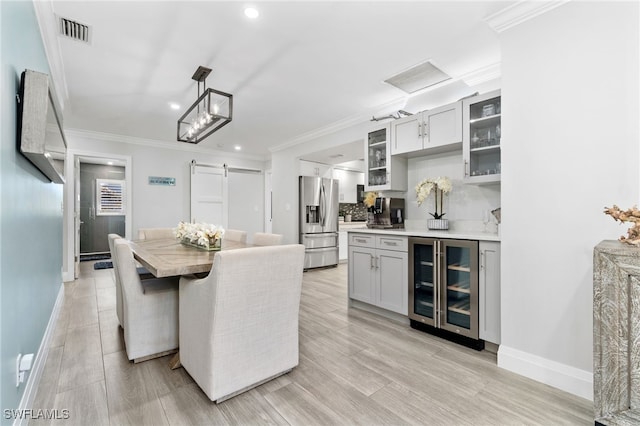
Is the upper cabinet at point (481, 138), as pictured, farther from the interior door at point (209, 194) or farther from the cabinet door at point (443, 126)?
the interior door at point (209, 194)

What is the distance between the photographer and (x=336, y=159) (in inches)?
230

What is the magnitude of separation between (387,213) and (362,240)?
453mm

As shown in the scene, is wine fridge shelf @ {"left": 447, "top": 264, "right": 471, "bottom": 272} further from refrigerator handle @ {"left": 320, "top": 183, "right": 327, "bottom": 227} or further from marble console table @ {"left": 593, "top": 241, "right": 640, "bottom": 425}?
refrigerator handle @ {"left": 320, "top": 183, "right": 327, "bottom": 227}

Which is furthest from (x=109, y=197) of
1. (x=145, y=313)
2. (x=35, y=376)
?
(x=35, y=376)

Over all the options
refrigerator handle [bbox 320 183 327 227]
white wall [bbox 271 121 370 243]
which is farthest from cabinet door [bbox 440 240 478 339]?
refrigerator handle [bbox 320 183 327 227]

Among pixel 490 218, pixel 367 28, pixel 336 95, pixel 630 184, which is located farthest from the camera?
pixel 336 95

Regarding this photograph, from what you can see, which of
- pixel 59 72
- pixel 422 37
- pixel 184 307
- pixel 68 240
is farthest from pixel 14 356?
pixel 68 240

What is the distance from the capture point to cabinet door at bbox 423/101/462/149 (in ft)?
9.04

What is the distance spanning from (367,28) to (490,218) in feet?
6.76

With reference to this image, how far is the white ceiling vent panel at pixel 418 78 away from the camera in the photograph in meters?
2.91

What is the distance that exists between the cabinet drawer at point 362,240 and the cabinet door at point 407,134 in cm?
100

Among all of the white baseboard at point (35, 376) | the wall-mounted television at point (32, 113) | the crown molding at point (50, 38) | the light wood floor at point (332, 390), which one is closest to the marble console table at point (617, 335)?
the light wood floor at point (332, 390)

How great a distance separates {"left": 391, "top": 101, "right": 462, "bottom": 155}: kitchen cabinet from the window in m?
7.68

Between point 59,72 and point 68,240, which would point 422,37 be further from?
point 68,240
